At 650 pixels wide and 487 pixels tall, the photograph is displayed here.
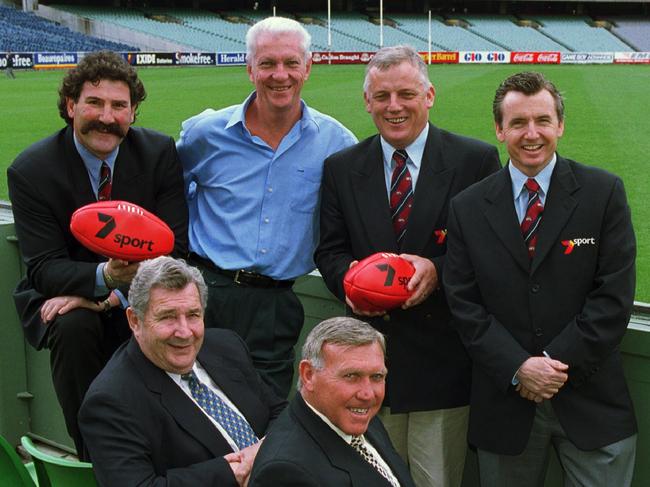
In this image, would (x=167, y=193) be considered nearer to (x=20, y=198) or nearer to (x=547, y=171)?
(x=20, y=198)

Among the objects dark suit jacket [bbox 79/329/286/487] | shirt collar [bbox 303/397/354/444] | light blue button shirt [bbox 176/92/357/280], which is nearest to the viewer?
shirt collar [bbox 303/397/354/444]

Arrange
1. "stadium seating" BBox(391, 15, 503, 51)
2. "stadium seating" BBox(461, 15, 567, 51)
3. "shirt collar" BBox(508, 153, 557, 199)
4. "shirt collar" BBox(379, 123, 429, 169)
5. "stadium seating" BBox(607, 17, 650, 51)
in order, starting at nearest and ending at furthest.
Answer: "shirt collar" BBox(508, 153, 557, 199) → "shirt collar" BBox(379, 123, 429, 169) → "stadium seating" BBox(391, 15, 503, 51) → "stadium seating" BBox(461, 15, 567, 51) → "stadium seating" BBox(607, 17, 650, 51)

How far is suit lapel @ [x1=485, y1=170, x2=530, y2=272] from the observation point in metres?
3.03

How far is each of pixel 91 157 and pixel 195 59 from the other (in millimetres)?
38172

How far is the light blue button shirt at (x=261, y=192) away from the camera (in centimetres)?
373

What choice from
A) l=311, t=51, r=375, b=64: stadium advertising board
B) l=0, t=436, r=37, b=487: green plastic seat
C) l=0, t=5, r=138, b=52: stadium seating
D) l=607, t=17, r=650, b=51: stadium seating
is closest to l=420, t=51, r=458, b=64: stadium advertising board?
l=311, t=51, r=375, b=64: stadium advertising board

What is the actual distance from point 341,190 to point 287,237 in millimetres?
389

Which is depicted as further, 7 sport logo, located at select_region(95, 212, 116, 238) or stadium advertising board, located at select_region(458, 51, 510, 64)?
stadium advertising board, located at select_region(458, 51, 510, 64)

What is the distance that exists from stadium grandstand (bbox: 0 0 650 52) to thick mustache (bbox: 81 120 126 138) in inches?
1416

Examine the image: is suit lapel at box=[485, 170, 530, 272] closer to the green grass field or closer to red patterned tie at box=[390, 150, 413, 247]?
red patterned tie at box=[390, 150, 413, 247]

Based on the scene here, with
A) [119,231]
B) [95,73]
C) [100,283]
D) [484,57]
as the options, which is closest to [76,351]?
[100,283]

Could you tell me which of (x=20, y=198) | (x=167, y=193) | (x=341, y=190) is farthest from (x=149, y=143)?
(x=341, y=190)

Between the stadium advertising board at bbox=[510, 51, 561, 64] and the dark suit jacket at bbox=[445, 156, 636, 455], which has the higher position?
the dark suit jacket at bbox=[445, 156, 636, 455]

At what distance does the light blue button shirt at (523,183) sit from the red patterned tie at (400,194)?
1.42 feet
